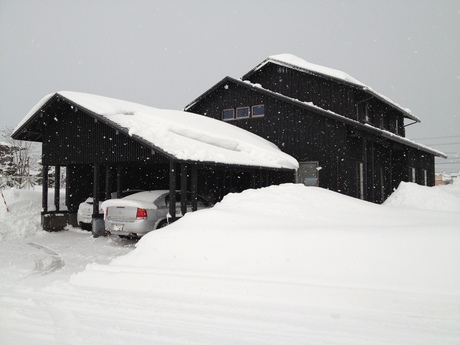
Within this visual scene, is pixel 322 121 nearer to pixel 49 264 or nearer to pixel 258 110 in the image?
pixel 258 110

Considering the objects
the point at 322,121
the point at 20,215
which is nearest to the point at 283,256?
the point at 322,121

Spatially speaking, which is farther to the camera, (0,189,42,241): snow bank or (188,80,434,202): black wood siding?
(188,80,434,202): black wood siding

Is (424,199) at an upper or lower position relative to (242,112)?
lower

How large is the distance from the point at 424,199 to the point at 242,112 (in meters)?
9.31

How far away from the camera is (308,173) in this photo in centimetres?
1560

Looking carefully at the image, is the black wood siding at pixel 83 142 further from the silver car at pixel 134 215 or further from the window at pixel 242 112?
the window at pixel 242 112

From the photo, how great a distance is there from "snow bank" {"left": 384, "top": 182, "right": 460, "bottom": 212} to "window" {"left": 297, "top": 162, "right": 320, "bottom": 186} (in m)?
3.27

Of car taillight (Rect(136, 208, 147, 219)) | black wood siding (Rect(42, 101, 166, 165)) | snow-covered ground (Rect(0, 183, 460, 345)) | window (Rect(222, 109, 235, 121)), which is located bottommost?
snow-covered ground (Rect(0, 183, 460, 345))

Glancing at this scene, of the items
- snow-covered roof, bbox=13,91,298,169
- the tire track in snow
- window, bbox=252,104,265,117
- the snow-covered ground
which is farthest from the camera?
window, bbox=252,104,265,117

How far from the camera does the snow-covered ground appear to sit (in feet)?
13.1

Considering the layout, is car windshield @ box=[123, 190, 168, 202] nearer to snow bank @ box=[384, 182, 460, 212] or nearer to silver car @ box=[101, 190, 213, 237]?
silver car @ box=[101, 190, 213, 237]

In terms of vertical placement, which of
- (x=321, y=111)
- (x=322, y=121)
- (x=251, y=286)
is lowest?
(x=251, y=286)

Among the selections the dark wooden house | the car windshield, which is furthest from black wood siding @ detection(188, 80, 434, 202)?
the car windshield

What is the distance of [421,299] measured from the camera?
4.63m
